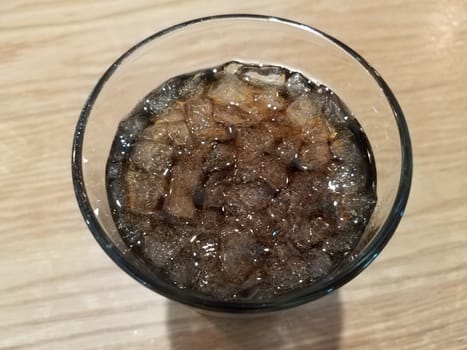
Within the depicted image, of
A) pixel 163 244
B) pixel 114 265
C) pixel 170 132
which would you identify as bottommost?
pixel 114 265

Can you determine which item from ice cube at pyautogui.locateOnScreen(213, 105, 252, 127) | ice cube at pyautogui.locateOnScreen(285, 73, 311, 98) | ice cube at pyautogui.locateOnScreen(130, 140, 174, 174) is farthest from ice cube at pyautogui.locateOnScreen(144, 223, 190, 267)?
ice cube at pyautogui.locateOnScreen(285, 73, 311, 98)

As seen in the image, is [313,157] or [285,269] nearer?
[285,269]

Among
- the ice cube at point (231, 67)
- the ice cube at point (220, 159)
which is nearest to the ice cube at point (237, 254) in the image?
the ice cube at point (220, 159)

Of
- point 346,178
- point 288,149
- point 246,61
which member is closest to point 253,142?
point 288,149

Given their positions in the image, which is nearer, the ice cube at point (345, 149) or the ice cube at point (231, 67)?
the ice cube at point (345, 149)

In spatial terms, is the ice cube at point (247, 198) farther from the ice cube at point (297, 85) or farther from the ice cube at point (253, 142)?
the ice cube at point (297, 85)

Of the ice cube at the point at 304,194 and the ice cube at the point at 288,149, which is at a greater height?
the ice cube at the point at 288,149

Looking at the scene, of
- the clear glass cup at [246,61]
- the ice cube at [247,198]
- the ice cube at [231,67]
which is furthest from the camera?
the ice cube at [231,67]

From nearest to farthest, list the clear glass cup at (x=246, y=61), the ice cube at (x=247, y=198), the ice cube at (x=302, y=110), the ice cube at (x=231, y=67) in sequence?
the clear glass cup at (x=246, y=61) → the ice cube at (x=247, y=198) → the ice cube at (x=302, y=110) → the ice cube at (x=231, y=67)

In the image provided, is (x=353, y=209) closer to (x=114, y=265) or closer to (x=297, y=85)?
(x=297, y=85)
